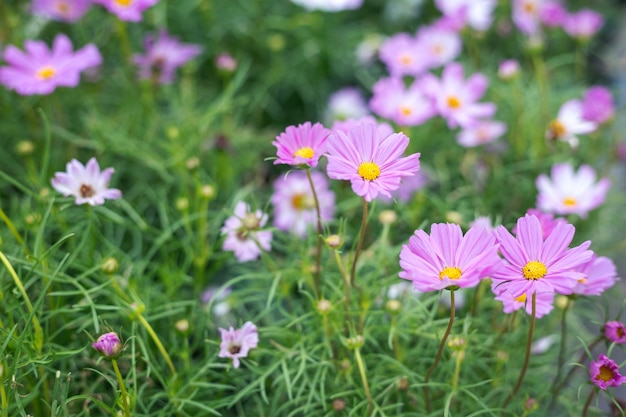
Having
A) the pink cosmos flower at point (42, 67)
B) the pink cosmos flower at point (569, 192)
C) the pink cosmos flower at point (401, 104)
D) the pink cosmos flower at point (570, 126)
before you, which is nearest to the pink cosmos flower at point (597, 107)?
the pink cosmos flower at point (570, 126)

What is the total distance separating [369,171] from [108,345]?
32 centimetres

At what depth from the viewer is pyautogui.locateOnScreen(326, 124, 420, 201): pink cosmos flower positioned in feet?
2.32

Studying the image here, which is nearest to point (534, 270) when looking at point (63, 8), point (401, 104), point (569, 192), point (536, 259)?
point (536, 259)

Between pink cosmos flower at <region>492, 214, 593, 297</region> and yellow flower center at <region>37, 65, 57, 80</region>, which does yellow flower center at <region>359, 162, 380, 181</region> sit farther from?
yellow flower center at <region>37, 65, 57, 80</region>

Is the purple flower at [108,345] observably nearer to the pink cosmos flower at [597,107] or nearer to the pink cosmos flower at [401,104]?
the pink cosmos flower at [401,104]

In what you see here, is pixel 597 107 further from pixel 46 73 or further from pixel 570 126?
pixel 46 73

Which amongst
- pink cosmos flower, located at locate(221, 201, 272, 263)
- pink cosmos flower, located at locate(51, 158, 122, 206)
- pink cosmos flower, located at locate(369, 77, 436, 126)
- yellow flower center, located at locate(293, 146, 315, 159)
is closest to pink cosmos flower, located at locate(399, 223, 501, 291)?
yellow flower center, located at locate(293, 146, 315, 159)

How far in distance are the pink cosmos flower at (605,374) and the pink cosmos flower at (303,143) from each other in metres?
0.37

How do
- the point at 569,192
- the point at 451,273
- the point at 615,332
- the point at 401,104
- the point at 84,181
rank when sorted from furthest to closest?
the point at 401,104 < the point at 569,192 < the point at 84,181 < the point at 615,332 < the point at 451,273

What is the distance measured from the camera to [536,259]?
704mm

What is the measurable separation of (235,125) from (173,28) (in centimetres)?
34

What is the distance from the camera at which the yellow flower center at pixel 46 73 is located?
1152 millimetres

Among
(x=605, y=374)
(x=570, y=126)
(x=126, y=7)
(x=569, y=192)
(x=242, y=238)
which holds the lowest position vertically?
(x=605, y=374)

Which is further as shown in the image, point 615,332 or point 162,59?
point 162,59
